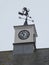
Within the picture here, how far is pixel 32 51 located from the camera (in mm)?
36625

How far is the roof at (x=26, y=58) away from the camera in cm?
3453

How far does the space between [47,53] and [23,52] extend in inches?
75.1

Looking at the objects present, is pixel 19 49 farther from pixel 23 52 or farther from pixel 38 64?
pixel 38 64

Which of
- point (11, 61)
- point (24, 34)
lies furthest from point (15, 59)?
point (24, 34)

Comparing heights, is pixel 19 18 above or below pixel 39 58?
above

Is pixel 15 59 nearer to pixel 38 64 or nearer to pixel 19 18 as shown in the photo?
pixel 38 64

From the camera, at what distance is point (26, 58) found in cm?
3531

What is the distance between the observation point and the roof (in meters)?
34.5

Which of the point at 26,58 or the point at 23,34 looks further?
the point at 23,34

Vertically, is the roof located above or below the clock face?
below

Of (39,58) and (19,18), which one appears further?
(19,18)

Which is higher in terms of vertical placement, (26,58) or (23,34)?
(23,34)

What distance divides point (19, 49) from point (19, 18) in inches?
119

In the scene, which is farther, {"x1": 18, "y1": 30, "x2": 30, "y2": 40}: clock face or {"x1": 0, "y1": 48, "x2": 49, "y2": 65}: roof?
{"x1": 18, "y1": 30, "x2": 30, "y2": 40}: clock face
